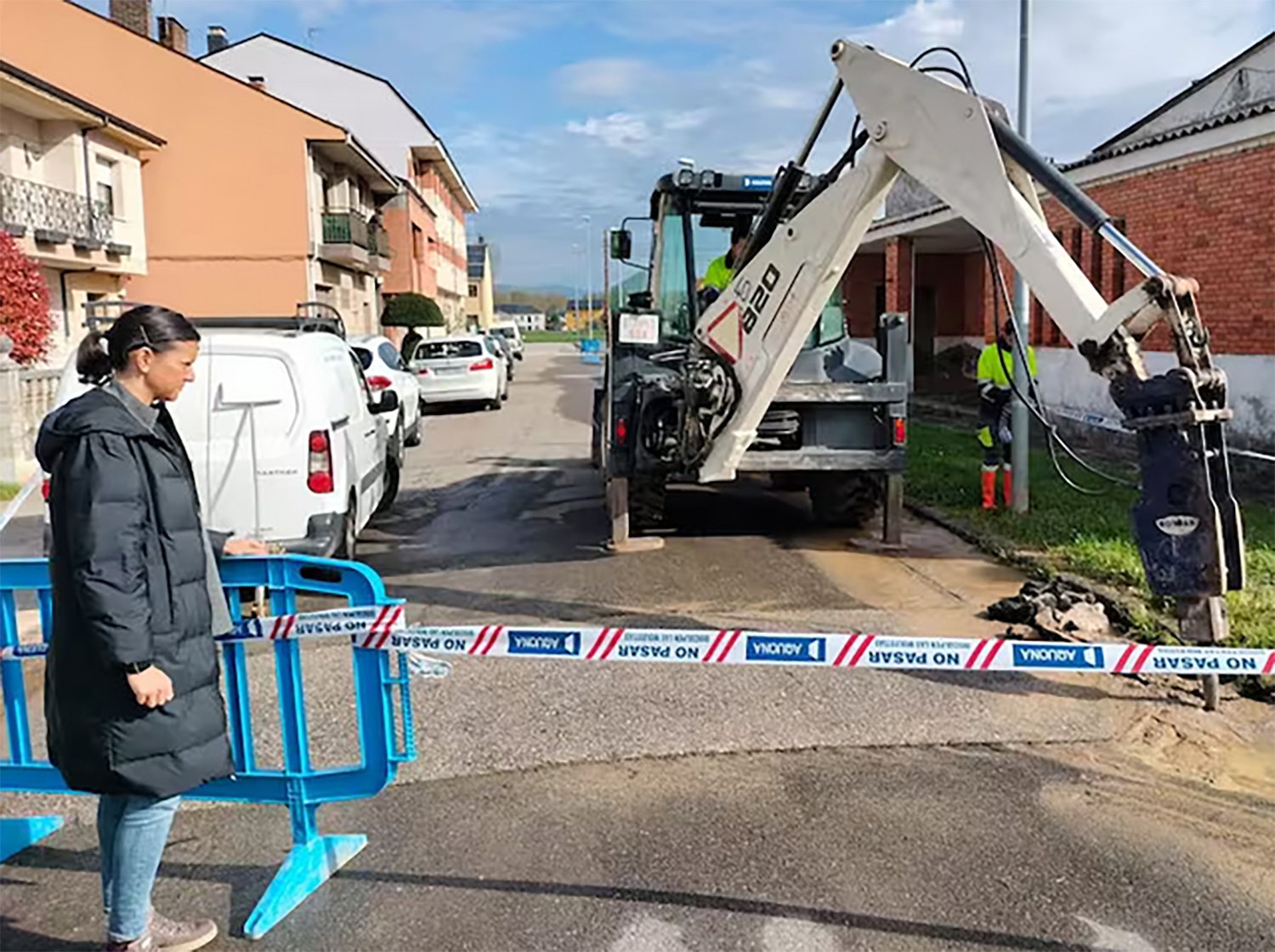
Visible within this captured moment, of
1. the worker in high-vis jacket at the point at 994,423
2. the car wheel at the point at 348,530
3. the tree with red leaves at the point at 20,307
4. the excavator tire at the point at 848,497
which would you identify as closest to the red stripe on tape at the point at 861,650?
the car wheel at the point at 348,530

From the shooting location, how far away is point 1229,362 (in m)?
12.5

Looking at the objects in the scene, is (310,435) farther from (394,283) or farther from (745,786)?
(394,283)

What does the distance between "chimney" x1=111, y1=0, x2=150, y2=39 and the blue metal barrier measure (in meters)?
35.7

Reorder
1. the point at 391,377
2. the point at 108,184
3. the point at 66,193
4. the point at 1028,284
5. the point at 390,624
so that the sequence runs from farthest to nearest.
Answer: the point at 108,184 → the point at 66,193 → the point at 391,377 → the point at 1028,284 → the point at 390,624

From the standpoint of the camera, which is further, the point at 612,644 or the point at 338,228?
the point at 338,228

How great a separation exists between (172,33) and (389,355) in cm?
2499

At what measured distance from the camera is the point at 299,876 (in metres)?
3.79

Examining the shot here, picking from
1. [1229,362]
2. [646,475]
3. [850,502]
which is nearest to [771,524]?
[850,502]

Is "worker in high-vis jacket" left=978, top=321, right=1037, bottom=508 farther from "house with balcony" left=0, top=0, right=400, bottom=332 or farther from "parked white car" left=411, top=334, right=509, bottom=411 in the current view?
"house with balcony" left=0, top=0, right=400, bottom=332

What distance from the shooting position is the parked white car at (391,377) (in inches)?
606

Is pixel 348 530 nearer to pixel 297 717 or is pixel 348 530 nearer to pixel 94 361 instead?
pixel 297 717

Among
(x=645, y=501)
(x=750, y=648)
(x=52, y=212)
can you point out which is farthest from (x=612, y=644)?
(x=52, y=212)

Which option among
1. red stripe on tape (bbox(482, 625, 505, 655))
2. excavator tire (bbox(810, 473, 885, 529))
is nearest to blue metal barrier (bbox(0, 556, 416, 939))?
red stripe on tape (bbox(482, 625, 505, 655))

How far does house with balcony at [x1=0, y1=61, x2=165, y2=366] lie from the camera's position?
21.1 metres
